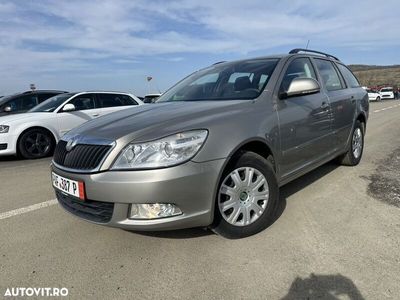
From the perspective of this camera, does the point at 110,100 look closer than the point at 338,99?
No

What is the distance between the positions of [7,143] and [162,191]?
650 centimetres

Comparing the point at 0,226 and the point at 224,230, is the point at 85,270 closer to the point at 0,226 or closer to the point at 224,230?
the point at 224,230

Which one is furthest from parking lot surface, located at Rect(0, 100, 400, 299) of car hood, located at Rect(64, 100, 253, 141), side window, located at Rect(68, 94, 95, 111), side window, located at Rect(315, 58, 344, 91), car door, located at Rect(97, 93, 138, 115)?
car door, located at Rect(97, 93, 138, 115)

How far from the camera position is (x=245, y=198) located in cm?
347

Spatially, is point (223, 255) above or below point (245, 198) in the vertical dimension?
below

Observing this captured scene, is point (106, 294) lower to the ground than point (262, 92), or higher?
lower

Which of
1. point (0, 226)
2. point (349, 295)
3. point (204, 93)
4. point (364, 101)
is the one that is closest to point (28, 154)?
point (0, 226)

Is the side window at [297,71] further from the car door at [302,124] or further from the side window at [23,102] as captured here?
the side window at [23,102]

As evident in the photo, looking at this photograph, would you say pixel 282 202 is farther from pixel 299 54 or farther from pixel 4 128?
pixel 4 128

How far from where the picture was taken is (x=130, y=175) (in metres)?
2.95

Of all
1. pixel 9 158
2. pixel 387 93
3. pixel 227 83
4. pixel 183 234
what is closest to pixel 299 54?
pixel 227 83

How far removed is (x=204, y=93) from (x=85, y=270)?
230 centimetres

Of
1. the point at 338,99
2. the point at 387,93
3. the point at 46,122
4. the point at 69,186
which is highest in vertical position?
the point at 338,99

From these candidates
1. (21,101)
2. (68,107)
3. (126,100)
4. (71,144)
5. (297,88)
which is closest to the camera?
(71,144)
